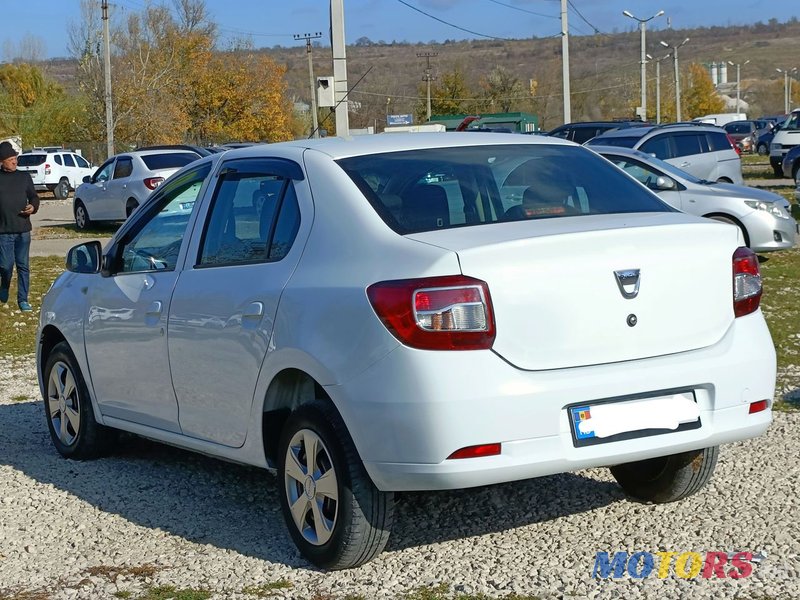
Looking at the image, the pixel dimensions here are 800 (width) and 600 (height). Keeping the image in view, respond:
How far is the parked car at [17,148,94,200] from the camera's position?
46697mm

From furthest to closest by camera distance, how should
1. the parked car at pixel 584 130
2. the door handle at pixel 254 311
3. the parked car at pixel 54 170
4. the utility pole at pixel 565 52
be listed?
the parked car at pixel 54 170
the utility pole at pixel 565 52
the parked car at pixel 584 130
the door handle at pixel 254 311

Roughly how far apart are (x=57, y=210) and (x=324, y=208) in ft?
117

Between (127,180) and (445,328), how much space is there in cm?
2251

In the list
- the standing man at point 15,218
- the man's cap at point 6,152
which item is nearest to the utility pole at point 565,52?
the man's cap at point 6,152

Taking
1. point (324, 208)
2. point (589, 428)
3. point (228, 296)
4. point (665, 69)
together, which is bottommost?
point (589, 428)

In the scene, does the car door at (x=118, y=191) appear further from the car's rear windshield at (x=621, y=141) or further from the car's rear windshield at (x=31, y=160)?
the car's rear windshield at (x=31, y=160)

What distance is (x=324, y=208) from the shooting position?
502 cm

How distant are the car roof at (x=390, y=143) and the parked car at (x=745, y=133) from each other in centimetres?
5971

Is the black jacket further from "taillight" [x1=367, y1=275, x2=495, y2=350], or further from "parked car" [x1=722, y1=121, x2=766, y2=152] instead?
"parked car" [x1=722, y1=121, x2=766, y2=152]

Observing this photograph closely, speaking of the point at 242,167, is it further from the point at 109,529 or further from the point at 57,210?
the point at 57,210

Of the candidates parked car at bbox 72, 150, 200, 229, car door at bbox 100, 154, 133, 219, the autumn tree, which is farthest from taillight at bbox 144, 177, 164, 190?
the autumn tree

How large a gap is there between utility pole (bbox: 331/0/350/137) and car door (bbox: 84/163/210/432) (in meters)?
15.0

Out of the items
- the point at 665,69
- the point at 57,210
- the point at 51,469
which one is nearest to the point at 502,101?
the point at 57,210

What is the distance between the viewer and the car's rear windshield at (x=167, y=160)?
2589 centimetres
